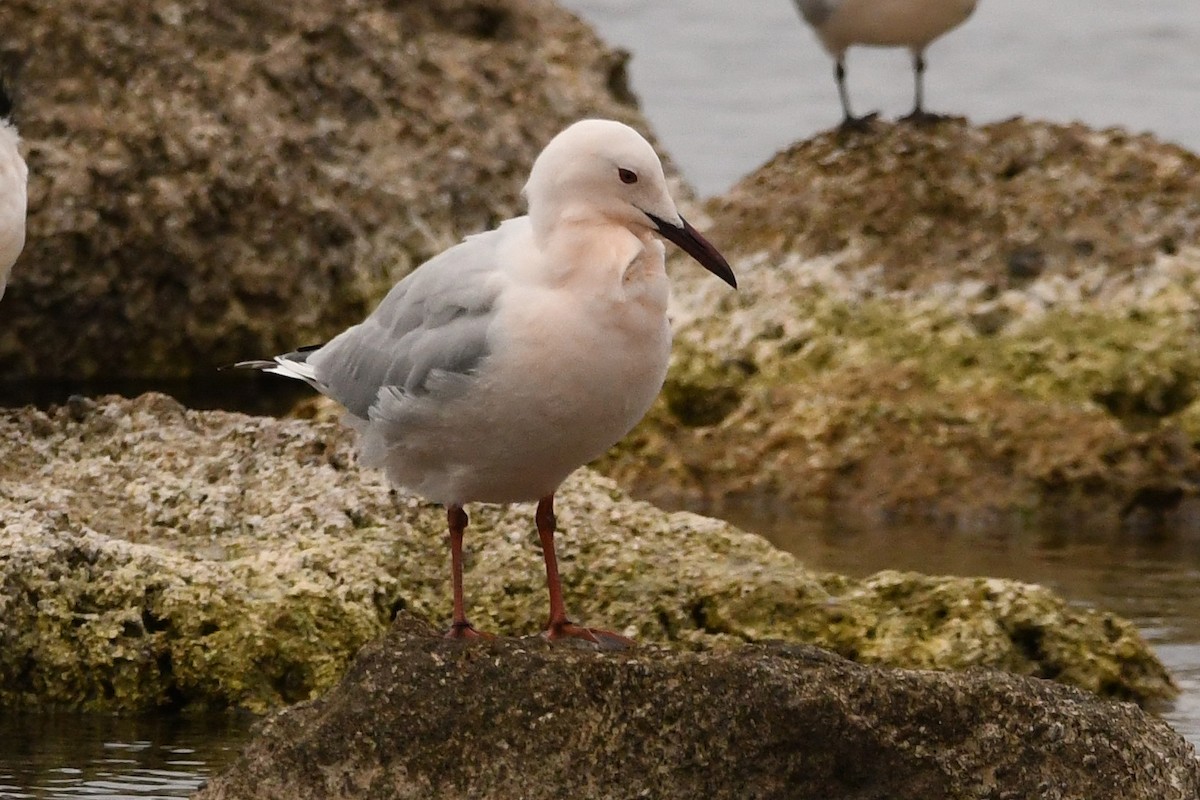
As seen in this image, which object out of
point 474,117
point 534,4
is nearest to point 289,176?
point 474,117

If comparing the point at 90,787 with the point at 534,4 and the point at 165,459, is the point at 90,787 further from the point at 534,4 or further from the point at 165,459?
the point at 534,4

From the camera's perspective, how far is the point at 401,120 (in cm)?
1479

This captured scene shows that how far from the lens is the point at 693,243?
6652 mm

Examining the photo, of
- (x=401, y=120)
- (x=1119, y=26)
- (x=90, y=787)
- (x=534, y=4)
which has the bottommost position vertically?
(x=90, y=787)

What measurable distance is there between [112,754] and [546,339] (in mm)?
2003

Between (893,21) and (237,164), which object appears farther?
(893,21)

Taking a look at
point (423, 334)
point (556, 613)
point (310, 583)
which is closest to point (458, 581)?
point (556, 613)

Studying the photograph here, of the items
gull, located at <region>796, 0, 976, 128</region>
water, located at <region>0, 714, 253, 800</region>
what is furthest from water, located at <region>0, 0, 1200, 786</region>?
gull, located at <region>796, 0, 976, 128</region>

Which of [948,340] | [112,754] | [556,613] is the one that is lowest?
[112,754]

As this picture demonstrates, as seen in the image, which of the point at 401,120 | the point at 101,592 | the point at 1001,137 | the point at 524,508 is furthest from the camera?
the point at 401,120

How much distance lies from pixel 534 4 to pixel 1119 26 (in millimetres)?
14068

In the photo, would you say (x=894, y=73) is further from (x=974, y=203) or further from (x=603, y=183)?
(x=603, y=183)

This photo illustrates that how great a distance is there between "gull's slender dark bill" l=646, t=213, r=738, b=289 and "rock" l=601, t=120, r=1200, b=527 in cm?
492

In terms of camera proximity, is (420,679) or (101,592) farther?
(101,592)
